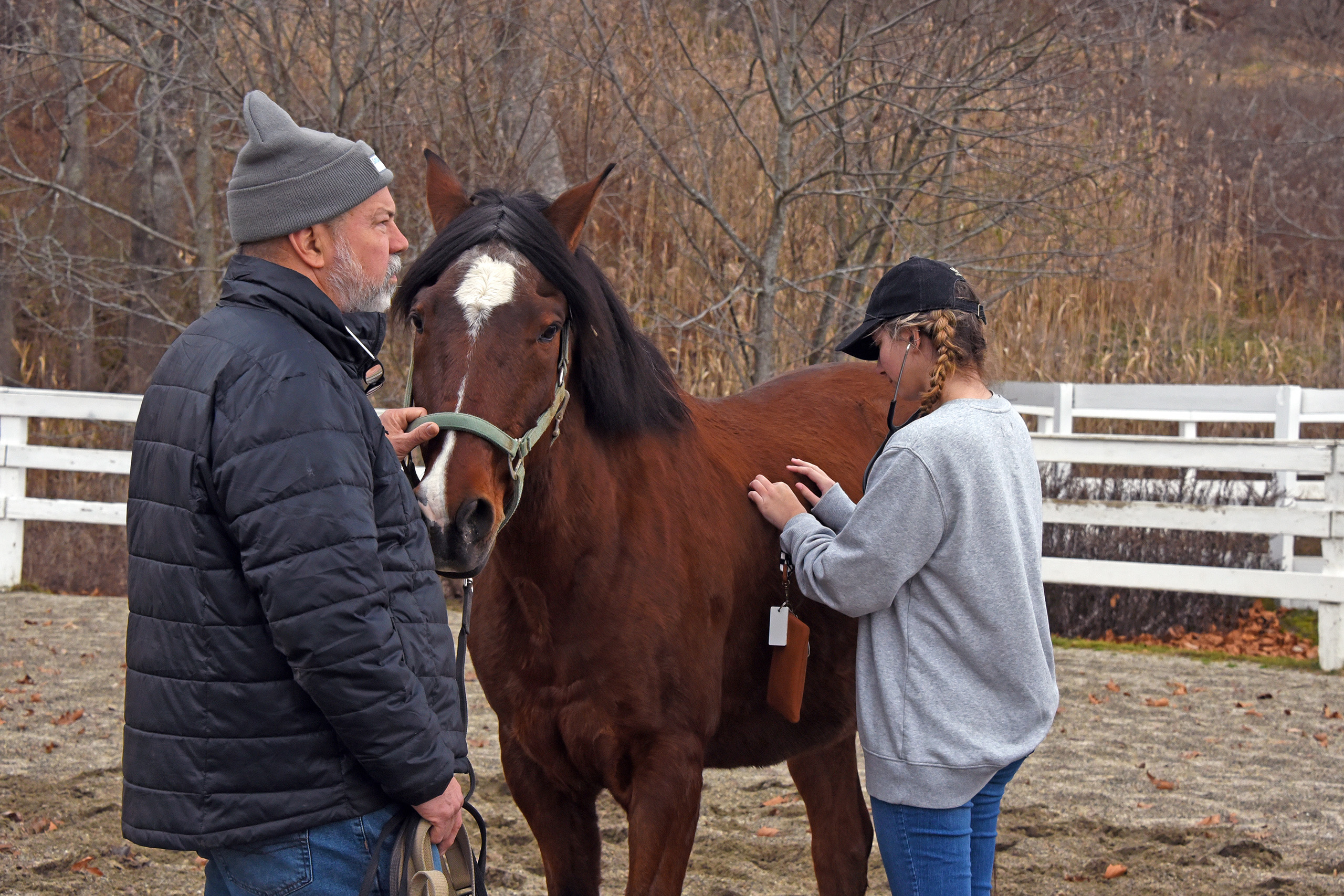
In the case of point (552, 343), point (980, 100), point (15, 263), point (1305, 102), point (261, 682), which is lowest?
point (261, 682)

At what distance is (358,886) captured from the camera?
6.32 ft

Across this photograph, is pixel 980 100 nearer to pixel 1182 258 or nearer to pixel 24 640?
pixel 24 640

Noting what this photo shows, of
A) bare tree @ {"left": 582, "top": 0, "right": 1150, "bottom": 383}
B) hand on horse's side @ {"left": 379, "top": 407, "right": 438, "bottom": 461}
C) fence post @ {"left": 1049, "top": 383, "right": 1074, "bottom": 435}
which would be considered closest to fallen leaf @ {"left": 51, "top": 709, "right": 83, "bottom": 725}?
bare tree @ {"left": 582, "top": 0, "right": 1150, "bottom": 383}

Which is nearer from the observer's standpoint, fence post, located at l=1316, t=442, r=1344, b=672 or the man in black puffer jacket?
the man in black puffer jacket

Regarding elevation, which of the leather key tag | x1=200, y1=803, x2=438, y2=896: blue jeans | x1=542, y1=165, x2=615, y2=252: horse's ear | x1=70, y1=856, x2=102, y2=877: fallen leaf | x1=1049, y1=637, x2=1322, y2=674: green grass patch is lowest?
x1=70, y1=856, x2=102, y2=877: fallen leaf

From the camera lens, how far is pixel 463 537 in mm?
2359

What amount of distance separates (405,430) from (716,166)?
27.8 feet

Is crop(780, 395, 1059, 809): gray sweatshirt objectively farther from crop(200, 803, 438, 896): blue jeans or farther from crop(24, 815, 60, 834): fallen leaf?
crop(24, 815, 60, 834): fallen leaf

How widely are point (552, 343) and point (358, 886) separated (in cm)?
129

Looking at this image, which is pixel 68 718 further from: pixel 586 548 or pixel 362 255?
pixel 362 255

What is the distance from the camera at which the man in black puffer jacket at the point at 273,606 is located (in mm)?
1743

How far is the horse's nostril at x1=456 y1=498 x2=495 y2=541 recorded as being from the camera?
7.73 ft

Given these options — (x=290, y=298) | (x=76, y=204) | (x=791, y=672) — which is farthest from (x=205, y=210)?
(x=290, y=298)

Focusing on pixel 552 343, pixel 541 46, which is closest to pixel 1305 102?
pixel 541 46
